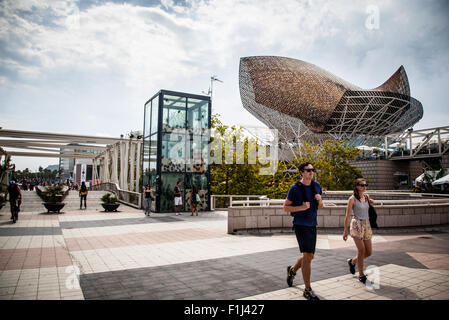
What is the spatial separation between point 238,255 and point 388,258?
3.43 metres

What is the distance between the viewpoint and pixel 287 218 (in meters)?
10.8

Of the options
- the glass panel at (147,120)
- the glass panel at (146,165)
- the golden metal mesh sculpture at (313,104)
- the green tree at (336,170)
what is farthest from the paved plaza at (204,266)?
the golden metal mesh sculpture at (313,104)

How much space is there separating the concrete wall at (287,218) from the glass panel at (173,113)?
9791 mm

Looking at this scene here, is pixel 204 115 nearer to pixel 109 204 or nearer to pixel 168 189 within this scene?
pixel 168 189

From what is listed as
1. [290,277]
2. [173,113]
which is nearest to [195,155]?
[173,113]

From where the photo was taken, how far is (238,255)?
709cm

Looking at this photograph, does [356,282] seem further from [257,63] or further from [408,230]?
[257,63]

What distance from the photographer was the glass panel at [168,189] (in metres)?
18.0

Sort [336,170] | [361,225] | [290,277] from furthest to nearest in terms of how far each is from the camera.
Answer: [336,170], [361,225], [290,277]

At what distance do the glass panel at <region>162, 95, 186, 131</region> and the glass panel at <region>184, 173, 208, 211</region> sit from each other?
3.29m

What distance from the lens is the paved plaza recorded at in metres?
4.48

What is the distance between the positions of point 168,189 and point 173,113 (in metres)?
4.89

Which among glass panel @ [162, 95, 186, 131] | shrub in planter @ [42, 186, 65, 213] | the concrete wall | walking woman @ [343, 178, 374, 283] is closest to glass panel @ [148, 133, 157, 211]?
glass panel @ [162, 95, 186, 131]
